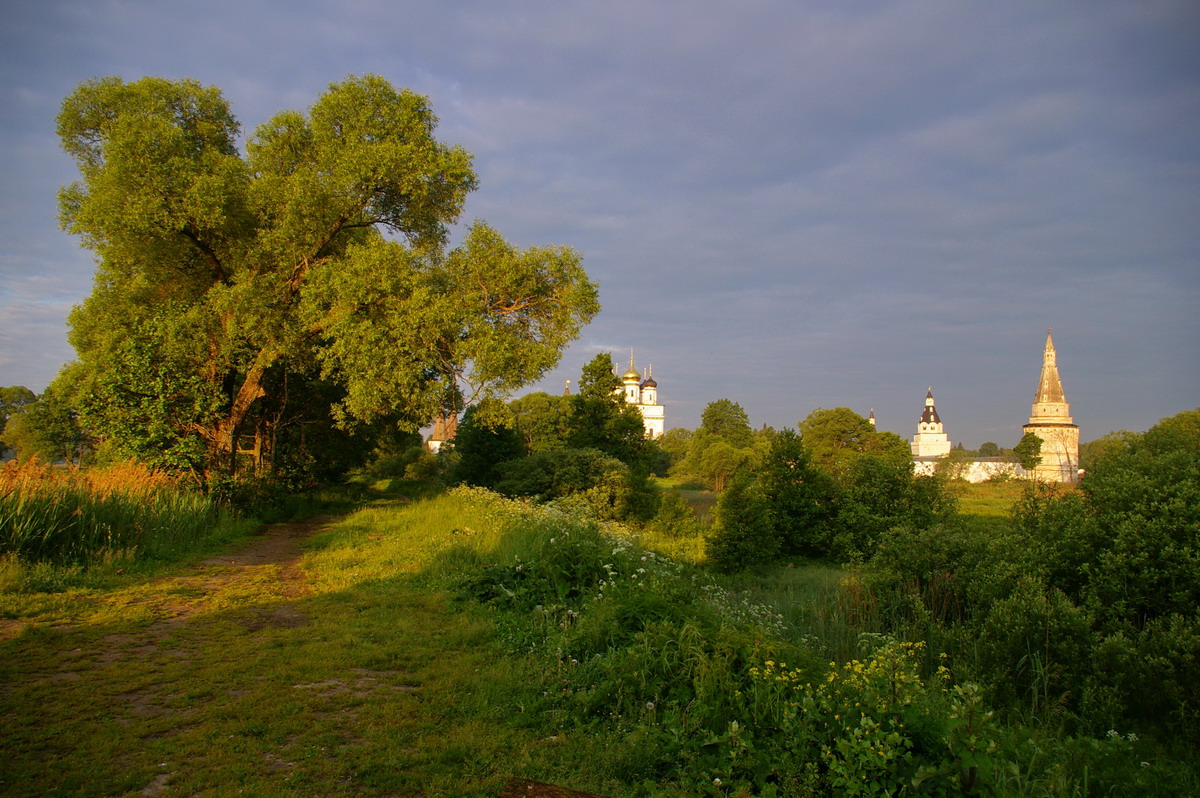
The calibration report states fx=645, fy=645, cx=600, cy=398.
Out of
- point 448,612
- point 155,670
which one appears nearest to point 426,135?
point 448,612

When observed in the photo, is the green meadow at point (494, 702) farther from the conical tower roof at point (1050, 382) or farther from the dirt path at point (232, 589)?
the conical tower roof at point (1050, 382)

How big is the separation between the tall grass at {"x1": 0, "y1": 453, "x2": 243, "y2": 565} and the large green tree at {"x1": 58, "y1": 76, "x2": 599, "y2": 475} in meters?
3.00

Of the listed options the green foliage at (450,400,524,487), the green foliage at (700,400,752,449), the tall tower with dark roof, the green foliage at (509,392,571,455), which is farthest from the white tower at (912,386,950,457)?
the green foliage at (450,400,524,487)

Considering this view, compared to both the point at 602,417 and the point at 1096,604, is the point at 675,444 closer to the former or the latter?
the point at 602,417

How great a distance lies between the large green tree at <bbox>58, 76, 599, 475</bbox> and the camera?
1341 centimetres

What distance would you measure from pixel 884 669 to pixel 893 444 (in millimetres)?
65818

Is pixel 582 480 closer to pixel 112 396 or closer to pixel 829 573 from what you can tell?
pixel 829 573

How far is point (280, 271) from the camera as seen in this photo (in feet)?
49.8

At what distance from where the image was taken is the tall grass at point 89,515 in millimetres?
7383

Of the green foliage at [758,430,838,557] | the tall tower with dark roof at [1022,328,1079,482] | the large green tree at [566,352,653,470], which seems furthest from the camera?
the tall tower with dark roof at [1022,328,1079,482]

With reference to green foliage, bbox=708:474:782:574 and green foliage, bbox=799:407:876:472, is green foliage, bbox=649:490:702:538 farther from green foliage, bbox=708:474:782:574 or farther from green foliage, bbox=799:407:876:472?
green foliage, bbox=799:407:876:472

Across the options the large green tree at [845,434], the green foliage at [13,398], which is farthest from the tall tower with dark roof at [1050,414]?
the green foliage at [13,398]

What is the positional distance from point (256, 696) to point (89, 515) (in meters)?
5.95

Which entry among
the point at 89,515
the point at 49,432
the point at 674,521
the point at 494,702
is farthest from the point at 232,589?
the point at 49,432
